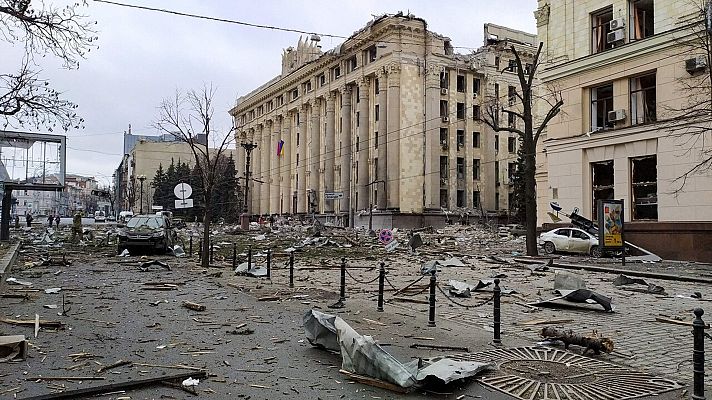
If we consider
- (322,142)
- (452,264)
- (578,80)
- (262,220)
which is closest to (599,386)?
(452,264)

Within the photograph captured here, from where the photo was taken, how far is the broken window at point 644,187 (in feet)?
84.1

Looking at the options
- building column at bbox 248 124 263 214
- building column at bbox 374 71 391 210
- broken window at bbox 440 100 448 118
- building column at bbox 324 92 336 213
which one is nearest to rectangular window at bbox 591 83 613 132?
building column at bbox 374 71 391 210

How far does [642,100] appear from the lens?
1043 inches

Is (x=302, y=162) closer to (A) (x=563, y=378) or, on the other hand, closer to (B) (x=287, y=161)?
(B) (x=287, y=161)

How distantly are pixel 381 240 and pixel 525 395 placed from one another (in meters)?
33.0

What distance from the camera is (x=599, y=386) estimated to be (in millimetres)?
6027

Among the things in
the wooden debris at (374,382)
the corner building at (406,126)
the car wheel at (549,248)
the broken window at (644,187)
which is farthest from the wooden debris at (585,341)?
the corner building at (406,126)

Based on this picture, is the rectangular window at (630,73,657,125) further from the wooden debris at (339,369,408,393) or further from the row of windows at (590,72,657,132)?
the wooden debris at (339,369,408,393)

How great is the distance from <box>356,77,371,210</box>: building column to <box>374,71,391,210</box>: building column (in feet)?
8.21

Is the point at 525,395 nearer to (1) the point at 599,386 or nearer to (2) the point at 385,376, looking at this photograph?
(1) the point at 599,386

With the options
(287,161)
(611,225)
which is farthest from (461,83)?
(611,225)

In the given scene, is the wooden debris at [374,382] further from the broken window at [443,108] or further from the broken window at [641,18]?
the broken window at [443,108]

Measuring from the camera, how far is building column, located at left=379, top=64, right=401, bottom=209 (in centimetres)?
5802

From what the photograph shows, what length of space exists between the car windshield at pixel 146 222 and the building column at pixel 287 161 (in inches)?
2175
